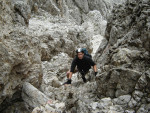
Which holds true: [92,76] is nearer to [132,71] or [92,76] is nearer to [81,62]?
[81,62]

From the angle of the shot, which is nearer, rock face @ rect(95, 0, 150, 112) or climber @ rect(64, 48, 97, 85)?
rock face @ rect(95, 0, 150, 112)

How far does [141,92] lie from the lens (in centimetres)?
465

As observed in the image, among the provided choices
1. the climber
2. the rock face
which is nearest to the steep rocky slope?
the rock face

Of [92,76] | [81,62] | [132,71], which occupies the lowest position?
[92,76]

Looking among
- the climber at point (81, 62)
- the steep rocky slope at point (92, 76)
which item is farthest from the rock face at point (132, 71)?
the climber at point (81, 62)

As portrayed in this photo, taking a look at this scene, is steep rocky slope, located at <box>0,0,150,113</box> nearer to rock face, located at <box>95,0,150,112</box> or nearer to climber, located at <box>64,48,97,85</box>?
rock face, located at <box>95,0,150,112</box>

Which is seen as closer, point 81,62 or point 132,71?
point 132,71

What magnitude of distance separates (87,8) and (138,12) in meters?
45.6

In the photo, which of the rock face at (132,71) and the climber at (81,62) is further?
the climber at (81,62)

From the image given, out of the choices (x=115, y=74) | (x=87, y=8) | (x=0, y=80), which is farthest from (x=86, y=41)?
(x=87, y=8)

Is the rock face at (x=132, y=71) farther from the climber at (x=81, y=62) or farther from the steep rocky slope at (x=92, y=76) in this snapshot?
the climber at (x=81, y=62)

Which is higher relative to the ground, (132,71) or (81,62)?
(132,71)

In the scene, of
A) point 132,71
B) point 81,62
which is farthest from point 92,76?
point 132,71

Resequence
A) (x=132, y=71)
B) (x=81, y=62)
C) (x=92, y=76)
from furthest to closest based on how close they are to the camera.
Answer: (x=92, y=76) → (x=81, y=62) → (x=132, y=71)
